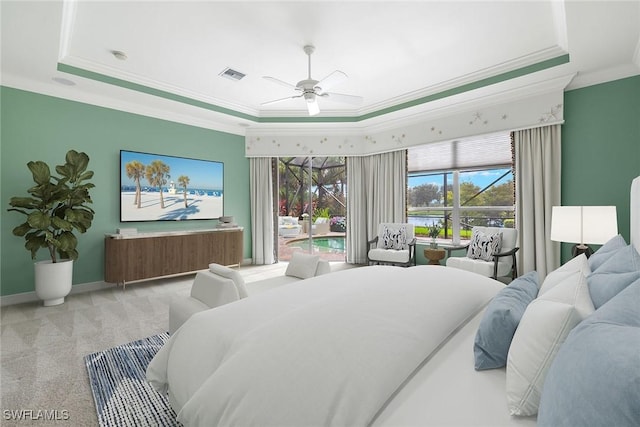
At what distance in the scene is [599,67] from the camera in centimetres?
327

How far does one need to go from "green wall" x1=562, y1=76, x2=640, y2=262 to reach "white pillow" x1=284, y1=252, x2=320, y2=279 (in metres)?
3.21

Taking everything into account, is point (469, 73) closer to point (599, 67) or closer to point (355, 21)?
point (599, 67)

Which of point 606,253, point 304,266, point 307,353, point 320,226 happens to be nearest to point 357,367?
point 307,353

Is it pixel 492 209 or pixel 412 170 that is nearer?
pixel 492 209

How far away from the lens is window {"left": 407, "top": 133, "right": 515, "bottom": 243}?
4422mm

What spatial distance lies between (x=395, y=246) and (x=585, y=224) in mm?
2505

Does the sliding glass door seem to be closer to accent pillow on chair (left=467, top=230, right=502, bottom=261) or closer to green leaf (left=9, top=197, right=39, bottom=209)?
accent pillow on chair (left=467, top=230, right=502, bottom=261)

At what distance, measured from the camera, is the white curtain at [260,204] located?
588 centimetres

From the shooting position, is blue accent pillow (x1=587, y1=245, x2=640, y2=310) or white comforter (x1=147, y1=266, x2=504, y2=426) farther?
Result: blue accent pillow (x1=587, y1=245, x2=640, y2=310)

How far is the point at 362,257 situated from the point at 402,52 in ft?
12.0

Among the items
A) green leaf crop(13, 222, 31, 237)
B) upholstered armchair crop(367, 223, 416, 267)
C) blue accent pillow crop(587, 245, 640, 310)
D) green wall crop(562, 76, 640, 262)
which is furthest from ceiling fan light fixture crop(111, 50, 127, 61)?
green wall crop(562, 76, 640, 262)

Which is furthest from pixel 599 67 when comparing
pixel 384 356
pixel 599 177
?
pixel 384 356

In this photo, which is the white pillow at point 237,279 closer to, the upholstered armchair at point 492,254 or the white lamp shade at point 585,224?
the upholstered armchair at point 492,254

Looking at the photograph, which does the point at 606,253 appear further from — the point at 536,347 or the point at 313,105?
the point at 313,105
